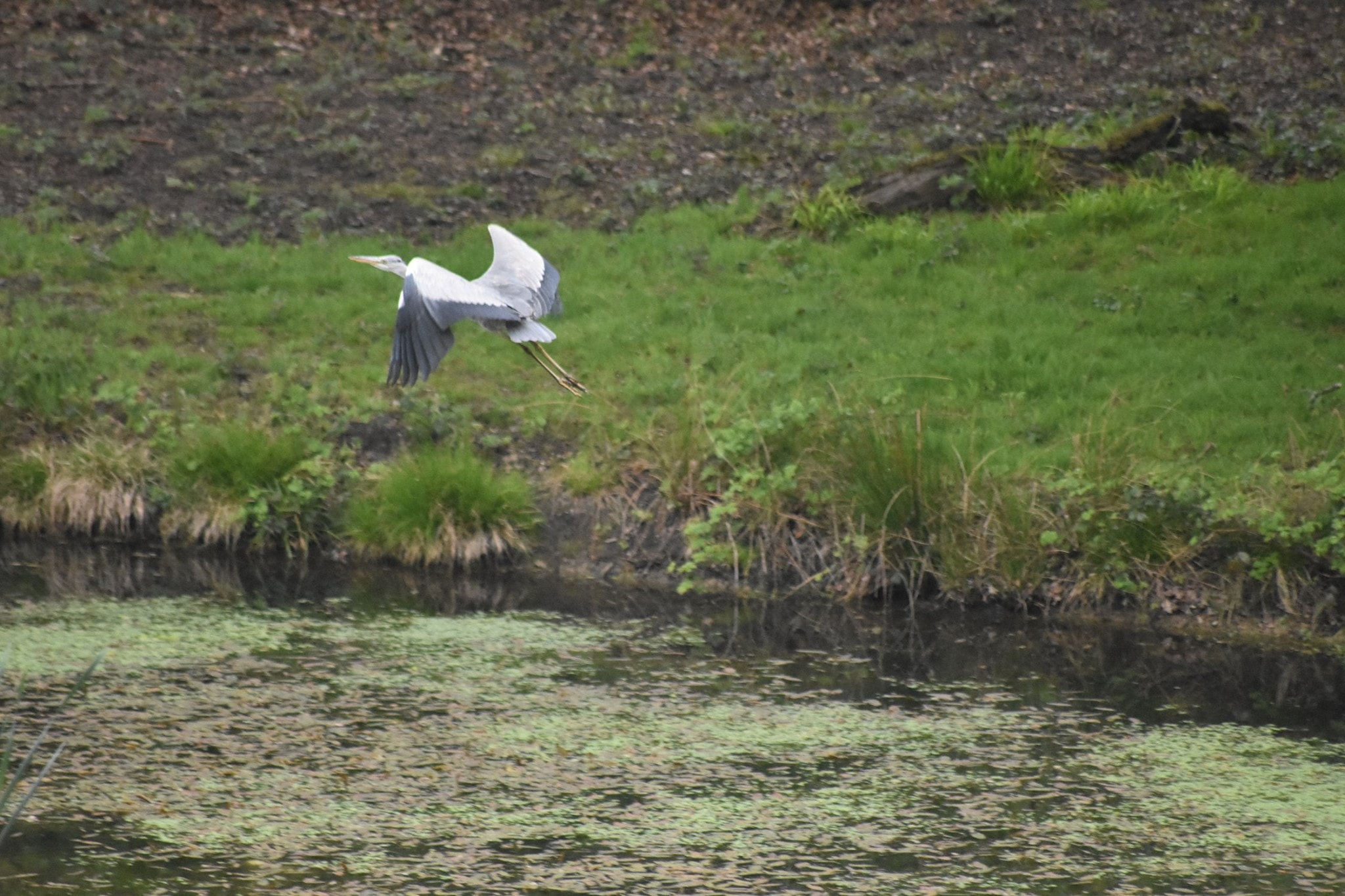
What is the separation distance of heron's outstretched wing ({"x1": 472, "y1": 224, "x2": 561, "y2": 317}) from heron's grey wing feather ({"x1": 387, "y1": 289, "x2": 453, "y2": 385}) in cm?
58

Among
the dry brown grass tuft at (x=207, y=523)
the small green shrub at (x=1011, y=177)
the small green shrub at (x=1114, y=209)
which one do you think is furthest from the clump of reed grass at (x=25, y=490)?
the small green shrub at (x=1114, y=209)

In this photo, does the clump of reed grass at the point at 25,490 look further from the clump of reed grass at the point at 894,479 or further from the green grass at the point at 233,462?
the clump of reed grass at the point at 894,479

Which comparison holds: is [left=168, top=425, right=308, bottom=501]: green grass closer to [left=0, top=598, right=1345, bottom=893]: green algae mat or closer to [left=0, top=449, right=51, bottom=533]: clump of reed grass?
[left=0, top=449, right=51, bottom=533]: clump of reed grass

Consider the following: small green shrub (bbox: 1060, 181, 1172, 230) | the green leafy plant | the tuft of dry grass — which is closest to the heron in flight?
the green leafy plant

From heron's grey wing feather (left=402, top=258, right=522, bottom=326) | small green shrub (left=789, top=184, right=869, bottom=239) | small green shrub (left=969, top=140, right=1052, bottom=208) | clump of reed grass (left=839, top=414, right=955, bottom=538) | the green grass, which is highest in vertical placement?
small green shrub (left=969, top=140, right=1052, bottom=208)

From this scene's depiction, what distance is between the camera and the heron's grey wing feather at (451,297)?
707cm

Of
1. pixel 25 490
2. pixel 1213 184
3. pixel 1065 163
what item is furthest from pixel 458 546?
pixel 1213 184

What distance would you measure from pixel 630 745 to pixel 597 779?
1.33 feet

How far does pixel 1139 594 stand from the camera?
348 inches

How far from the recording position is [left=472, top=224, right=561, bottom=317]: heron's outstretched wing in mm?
7719

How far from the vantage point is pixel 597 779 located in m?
6.84

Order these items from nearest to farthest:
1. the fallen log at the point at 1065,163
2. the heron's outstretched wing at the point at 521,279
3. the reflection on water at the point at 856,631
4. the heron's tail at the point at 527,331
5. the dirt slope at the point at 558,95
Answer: the heron's tail at the point at 527,331, the heron's outstretched wing at the point at 521,279, the reflection on water at the point at 856,631, the fallen log at the point at 1065,163, the dirt slope at the point at 558,95

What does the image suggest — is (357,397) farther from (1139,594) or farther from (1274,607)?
(1274,607)

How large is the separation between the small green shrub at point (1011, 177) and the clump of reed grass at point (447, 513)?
16.4ft
